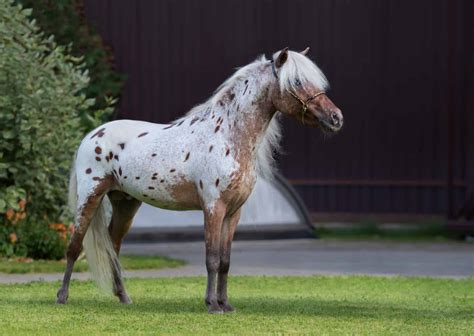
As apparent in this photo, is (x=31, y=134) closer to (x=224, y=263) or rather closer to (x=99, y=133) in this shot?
(x=99, y=133)

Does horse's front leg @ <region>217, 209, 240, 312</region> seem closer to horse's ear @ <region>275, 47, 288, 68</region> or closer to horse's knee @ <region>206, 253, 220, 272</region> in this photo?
horse's knee @ <region>206, 253, 220, 272</region>

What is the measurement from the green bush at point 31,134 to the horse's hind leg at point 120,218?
10.9 ft

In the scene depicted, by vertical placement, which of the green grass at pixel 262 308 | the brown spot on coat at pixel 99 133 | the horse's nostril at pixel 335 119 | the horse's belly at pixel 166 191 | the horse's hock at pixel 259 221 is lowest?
the horse's hock at pixel 259 221

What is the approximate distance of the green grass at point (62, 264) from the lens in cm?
1352

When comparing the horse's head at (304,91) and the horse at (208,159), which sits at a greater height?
the horse's head at (304,91)

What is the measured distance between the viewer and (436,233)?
18.0 meters

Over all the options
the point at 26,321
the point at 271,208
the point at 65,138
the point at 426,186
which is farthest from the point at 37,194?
the point at 426,186

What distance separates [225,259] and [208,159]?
77 cm

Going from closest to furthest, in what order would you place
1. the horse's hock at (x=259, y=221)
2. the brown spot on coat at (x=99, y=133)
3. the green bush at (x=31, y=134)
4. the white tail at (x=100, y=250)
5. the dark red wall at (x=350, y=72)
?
the white tail at (x=100, y=250) → the brown spot on coat at (x=99, y=133) → the green bush at (x=31, y=134) → the horse's hock at (x=259, y=221) → the dark red wall at (x=350, y=72)

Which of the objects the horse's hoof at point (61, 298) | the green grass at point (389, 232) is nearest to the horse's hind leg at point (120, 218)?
the horse's hoof at point (61, 298)

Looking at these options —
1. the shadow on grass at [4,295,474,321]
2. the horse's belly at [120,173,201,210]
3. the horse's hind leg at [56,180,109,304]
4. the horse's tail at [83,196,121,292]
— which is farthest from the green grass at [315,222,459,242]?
the horse's belly at [120,173,201,210]

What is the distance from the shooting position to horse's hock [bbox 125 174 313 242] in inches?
661

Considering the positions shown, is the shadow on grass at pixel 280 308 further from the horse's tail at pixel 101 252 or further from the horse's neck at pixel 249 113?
the horse's neck at pixel 249 113

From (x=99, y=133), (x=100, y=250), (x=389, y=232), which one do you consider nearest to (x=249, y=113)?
(x=99, y=133)
